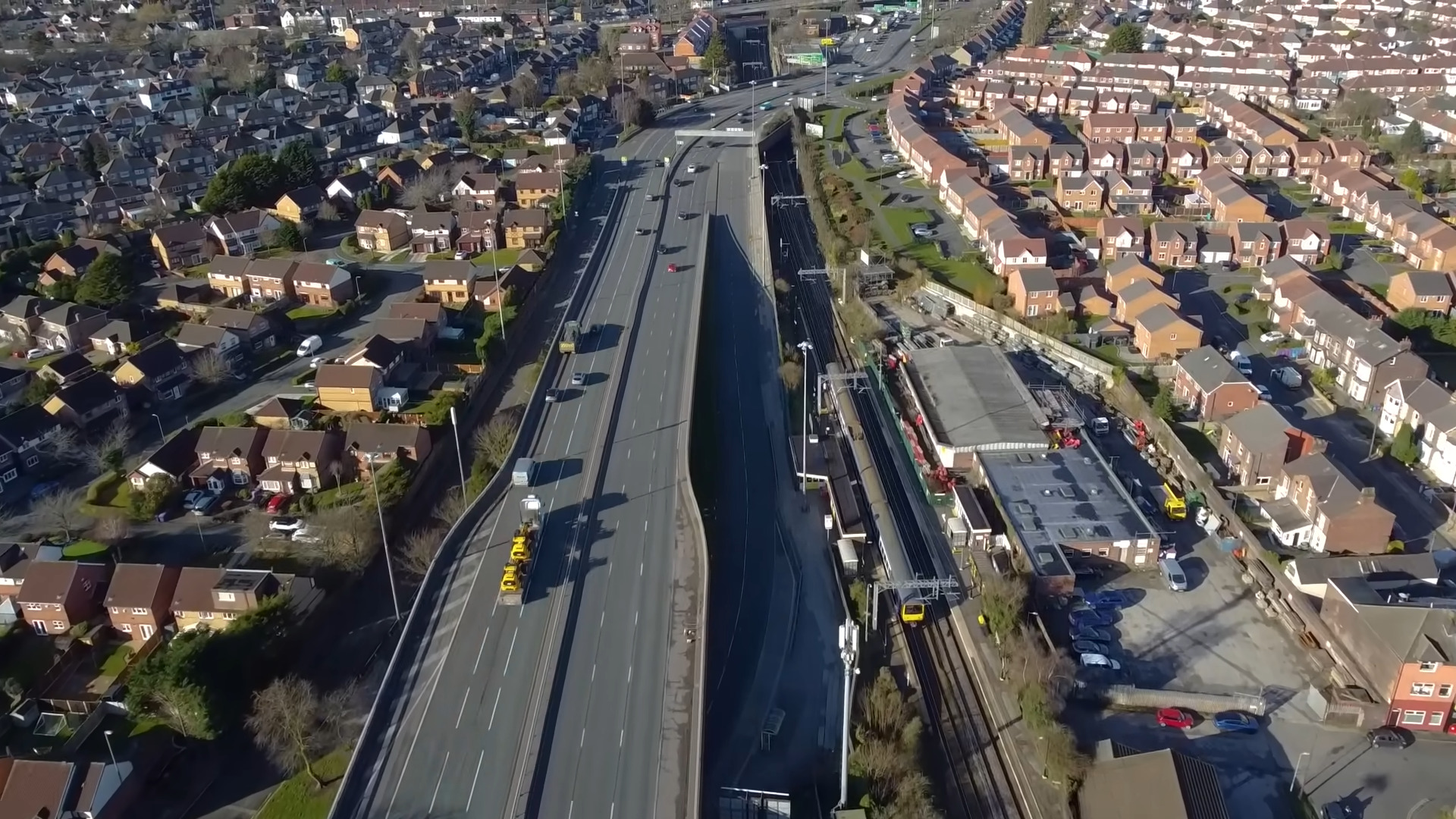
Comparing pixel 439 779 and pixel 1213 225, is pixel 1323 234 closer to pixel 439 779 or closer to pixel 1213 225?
pixel 1213 225

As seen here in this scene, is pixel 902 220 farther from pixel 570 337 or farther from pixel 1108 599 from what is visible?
pixel 1108 599

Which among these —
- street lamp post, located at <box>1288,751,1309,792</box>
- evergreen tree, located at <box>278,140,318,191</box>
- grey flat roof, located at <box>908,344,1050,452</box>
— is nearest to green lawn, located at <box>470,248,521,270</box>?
evergreen tree, located at <box>278,140,318,191</box>

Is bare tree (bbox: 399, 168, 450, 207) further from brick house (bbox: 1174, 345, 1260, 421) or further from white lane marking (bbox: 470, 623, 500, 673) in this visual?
brick house (bbox: 1174, 345, 1260, 421)

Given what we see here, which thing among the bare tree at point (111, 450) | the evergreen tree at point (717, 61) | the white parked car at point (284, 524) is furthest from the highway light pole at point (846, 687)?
the evergreen tree at point (717, 61)

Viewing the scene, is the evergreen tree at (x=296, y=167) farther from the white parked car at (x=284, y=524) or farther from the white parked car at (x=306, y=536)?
the white parked car at (x=306, y=536)

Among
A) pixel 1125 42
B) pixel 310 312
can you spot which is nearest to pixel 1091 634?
pixel 310 312
